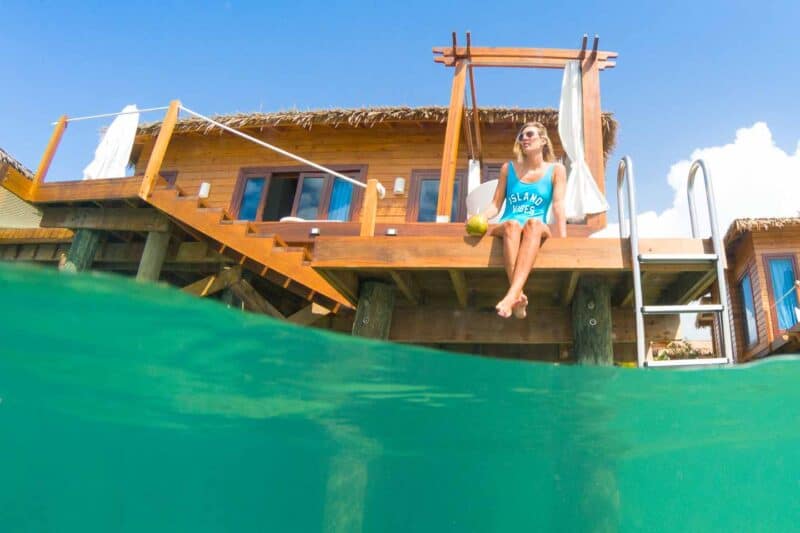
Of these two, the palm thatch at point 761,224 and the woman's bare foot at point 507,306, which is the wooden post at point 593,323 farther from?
the palm thatch at point 761,224

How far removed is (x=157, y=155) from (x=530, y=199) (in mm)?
5887

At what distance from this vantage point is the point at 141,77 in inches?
397

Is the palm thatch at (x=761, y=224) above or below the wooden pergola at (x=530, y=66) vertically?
above

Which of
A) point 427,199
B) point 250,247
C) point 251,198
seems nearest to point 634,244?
point 250,247

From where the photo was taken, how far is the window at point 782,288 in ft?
44.3

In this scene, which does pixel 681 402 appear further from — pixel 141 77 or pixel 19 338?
pixel 141 77

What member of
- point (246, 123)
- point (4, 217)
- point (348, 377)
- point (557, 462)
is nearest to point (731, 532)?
point (557, 462)

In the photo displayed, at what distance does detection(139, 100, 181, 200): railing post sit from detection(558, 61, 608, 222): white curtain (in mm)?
5831

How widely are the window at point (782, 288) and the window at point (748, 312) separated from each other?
590 mm

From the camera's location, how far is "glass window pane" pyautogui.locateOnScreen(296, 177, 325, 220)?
35.8ft

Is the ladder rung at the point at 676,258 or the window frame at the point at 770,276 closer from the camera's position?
the ladder rung at the point at 676,258

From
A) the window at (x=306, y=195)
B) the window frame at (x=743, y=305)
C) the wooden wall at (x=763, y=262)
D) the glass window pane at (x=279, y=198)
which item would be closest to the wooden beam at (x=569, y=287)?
the window at (x=306, y=195)

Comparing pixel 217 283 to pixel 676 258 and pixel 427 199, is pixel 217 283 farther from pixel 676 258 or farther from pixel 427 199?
pixel 676 258

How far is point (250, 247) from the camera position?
715 cm
